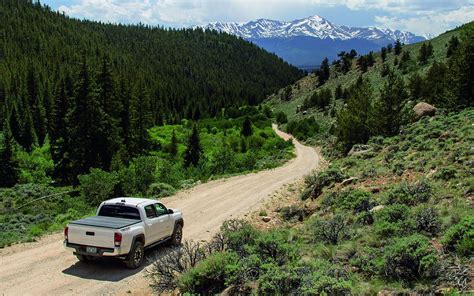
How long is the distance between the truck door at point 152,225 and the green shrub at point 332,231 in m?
4.97

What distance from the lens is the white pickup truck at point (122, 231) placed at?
38.2 ft

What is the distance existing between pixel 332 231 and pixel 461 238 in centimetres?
340

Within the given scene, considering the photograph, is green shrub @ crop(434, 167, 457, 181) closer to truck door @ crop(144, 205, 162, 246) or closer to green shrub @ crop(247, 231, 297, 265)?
green shrub @ crop(247, 231, 297, 265)

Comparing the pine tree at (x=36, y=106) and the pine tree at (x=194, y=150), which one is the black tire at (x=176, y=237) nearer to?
the pine tree at (x=194, y=150)

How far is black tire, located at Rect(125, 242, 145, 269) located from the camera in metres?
12.1

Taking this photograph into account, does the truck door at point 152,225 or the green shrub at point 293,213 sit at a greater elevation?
the truck door at point 152,225

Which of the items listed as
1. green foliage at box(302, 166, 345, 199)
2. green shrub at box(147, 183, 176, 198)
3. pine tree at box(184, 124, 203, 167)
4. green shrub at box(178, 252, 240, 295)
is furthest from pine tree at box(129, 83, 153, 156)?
green shrub at box(178, 252, 240, 295)

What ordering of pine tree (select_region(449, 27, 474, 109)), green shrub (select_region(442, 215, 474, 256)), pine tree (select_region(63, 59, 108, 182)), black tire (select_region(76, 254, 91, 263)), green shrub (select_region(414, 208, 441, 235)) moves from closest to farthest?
green shrub (select_region(442, 215, 474, 256))
green shrub (select_region(414, 208, 441, 235))
black tire (select_region(76, 254, 91, 263))
pine tree (select_region(449, 27, 474, 109))
pine tree (select_region(63, 59, 108, 182))

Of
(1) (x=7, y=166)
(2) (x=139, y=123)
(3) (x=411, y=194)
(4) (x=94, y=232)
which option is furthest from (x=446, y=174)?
(1) (x=7, y=166)

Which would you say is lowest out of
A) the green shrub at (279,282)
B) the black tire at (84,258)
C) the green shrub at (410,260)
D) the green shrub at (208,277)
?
the black tire at (84,258)

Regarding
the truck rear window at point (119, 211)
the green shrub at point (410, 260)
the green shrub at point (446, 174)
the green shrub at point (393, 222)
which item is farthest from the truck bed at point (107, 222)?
the green shrub at point (446, 174)

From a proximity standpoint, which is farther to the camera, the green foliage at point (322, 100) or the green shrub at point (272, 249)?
the green foliage at point (322, 100)

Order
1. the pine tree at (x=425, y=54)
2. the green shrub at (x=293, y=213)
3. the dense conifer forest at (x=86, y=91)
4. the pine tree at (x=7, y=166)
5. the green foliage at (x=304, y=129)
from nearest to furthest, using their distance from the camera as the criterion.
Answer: the green shrub at (x=293, y=213), the dense conifer forest at (x=86, y=91), the pine tree at (x=7, y=166), the green foliage at (x=304, y=129), the pine tree at (x=425, y=54)

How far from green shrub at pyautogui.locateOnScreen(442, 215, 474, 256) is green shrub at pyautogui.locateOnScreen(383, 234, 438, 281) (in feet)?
1.67
